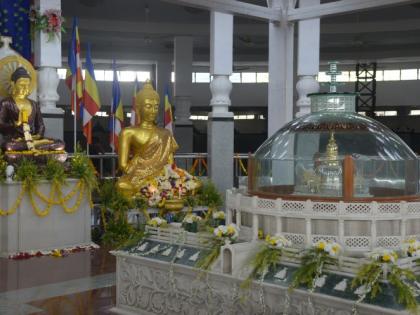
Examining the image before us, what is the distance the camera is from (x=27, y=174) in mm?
8742

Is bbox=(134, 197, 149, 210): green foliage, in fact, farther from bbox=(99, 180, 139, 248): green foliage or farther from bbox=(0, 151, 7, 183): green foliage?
bbox=(0, 151, 7, 183): green foliage

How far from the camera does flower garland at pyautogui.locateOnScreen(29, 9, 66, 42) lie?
384 inches

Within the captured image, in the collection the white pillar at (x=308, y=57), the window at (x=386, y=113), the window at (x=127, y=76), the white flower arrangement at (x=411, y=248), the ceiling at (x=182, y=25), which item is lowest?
the white flower arrangement at (x=411, y=248)

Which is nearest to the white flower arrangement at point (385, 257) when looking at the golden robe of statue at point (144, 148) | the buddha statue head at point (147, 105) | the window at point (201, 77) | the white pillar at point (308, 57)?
the golden robe of statue at point (144, 148)

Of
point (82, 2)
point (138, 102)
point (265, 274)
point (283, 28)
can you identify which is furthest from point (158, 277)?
point (82, 2)

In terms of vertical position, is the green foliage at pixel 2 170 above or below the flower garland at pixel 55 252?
above

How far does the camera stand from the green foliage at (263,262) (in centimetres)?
502

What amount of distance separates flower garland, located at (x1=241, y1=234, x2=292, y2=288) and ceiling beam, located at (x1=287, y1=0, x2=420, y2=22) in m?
7.61

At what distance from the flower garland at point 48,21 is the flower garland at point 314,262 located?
20.6 feet

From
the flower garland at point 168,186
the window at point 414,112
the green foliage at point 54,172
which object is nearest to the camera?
the green foliage at point 54,172

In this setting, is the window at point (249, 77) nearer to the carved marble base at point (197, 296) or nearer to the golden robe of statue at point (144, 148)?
the golden robe of statue at point (144, 148)

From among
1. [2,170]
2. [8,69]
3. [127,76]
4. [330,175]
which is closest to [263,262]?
[330,175]

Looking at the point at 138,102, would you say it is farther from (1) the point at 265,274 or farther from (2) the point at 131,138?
(1) the point at 265,274

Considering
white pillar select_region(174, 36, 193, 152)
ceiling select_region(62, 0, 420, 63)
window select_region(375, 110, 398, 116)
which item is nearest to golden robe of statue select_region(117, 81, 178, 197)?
ceiling select_region(62, 0, 420, 63)
